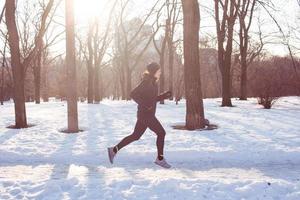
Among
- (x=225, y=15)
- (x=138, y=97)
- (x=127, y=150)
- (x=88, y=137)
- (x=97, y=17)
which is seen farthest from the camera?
(x=97, y=17)

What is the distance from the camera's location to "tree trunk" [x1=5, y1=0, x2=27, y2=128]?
1387 cm

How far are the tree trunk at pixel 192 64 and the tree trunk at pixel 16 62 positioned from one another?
17.2 feet

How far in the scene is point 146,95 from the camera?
27.4 feet

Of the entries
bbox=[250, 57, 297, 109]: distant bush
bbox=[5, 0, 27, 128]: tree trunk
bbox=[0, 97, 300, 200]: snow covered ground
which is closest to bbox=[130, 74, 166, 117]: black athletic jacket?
bbox=[0, 97, 300, 200]: snow covered ground

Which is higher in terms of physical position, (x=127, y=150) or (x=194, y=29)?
(x=194, y=29)

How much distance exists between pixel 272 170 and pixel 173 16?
2560 cm

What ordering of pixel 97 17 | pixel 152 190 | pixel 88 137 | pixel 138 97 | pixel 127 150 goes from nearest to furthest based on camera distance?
pixel 152 190, pixel 138 97, pixel 127 150, pixel 88 137, pixel 97 17

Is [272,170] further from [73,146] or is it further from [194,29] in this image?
[194,29]

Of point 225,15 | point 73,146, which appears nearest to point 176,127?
point 73,146

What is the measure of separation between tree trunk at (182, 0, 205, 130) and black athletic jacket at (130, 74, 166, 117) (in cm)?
469

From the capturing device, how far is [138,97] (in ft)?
27.3

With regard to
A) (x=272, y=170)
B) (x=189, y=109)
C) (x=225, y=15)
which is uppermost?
(x=225, y=15)

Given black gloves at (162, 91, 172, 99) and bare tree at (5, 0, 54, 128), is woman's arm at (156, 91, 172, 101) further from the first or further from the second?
bare tree at (5, 0, 54, 128)

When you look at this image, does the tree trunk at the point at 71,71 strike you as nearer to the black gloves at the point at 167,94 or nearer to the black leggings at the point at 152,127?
the black leggings at the point at 152,127
